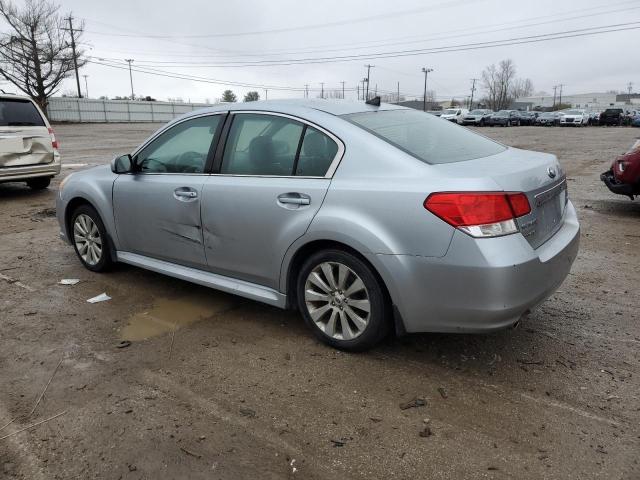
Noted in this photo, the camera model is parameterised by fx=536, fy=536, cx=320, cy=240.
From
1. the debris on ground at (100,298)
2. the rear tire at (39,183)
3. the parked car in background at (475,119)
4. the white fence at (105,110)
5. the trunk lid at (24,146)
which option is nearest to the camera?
the debris on ground at (100,298)

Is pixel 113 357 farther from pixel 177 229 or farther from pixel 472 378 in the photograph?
pixel 472 378

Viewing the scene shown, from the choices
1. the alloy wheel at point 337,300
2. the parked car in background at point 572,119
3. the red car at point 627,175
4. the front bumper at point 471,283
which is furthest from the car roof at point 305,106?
the parked car in background at point 572,119

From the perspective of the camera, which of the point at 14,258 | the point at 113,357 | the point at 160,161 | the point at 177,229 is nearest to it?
the point at 113,357

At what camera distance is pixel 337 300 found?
3.43 m

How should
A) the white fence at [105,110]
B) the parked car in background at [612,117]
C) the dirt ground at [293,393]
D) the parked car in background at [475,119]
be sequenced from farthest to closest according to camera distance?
the white fence at [105,110] < the parked car in background at [612,117] < the parked car in background at [475,119] < the dirt ground at [293,393]

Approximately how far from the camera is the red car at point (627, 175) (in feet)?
24.6

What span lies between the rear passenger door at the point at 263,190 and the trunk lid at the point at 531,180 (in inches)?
32.7

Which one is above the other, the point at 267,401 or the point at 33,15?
the point at 33,15

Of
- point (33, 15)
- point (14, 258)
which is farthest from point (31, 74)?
point (14, 258)

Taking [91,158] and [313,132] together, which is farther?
[91,158]

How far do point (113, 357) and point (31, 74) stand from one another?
53.7 meters

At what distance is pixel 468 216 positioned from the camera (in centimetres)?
287

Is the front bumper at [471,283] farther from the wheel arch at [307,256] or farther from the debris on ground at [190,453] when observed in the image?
the debris on ground at [190,453]

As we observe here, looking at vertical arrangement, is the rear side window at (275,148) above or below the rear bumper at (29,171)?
above
